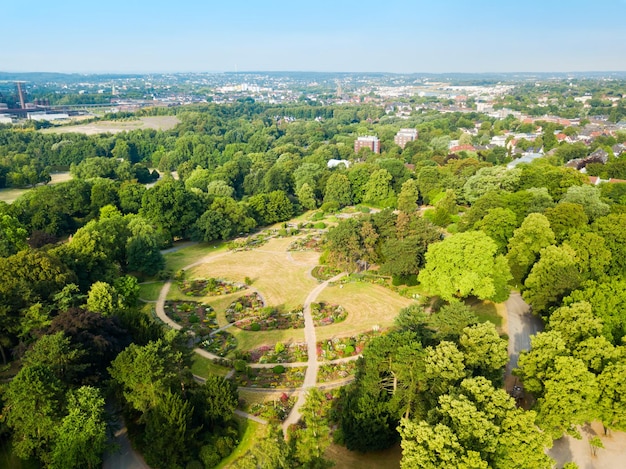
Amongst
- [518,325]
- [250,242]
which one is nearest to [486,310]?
[518,325]

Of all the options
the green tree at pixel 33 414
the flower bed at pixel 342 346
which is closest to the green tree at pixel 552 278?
the flower bed at pixel 342 346

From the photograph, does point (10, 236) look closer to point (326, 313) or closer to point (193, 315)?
point (193, 315)

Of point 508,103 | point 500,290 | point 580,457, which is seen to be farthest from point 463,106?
point 580,457

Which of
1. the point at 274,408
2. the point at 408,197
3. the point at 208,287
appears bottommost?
the point at 208,287

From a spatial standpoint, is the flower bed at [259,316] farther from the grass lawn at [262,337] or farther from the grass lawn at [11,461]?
the grass lawn at [11,461]

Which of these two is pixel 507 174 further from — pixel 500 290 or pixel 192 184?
pixel 192 184

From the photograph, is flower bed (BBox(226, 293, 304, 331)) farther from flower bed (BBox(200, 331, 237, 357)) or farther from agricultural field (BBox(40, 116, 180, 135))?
→ agricultural field (BBox(40, 116, 180, 135))
